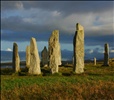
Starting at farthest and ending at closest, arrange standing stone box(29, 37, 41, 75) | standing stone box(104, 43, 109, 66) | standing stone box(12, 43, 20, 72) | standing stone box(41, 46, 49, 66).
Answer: standing stone box(41, 46, 49, 66)
standing stone box(104, 43, 109, 66)
standing stone box(12, 43, 20, 72)
standing stone box(29, 37, 41, 75)

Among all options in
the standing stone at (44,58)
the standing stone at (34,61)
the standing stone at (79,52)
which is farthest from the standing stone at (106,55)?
the standing stone at (34,61)

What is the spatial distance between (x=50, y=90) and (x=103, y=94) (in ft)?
13.5

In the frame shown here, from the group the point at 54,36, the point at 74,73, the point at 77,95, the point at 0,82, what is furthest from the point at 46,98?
the point at 54,36

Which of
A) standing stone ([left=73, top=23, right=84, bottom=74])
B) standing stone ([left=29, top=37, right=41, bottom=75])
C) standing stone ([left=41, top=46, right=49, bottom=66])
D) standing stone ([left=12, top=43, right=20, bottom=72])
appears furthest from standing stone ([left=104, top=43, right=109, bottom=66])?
standing stone ([left=29, top=37, right=41, bottom=75])

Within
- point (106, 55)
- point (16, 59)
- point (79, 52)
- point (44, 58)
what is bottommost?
point (16, 59)

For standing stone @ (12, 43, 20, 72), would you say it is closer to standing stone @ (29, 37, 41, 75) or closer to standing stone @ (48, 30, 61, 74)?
Answer: standing stone @ (29, 37, 41, 75)

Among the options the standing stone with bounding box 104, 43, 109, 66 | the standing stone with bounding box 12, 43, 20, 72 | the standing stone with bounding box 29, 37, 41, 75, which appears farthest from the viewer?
the standing stone with bounding box 104, 43, 109, 66

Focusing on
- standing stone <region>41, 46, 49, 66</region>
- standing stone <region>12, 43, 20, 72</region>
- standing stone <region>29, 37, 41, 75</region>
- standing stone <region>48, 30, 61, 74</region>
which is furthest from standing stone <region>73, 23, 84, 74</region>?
standing stone <region>41, 46, 49, 66</region>

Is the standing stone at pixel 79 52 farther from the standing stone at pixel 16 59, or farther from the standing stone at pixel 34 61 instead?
the standing stone at pixel 16 59

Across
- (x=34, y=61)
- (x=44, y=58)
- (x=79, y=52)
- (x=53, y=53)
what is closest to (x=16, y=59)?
(x=34, y=61)

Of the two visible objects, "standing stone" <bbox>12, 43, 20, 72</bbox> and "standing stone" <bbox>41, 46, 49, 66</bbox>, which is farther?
"standing stone" <bbox>41, 46, 49, 66</bbox>

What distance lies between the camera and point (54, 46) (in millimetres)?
42750

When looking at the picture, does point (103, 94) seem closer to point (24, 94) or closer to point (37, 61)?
point (24, 94)

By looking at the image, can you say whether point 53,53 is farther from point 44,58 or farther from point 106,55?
point 44,58
